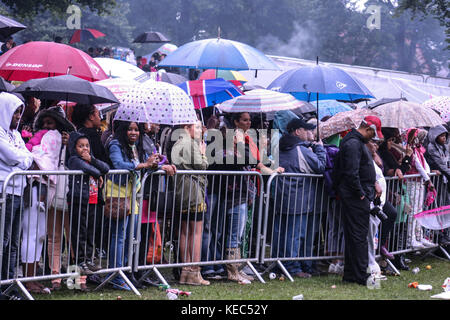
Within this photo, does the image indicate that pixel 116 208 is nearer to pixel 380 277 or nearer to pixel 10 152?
pixel 10 152

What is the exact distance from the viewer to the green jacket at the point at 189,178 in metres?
8.02

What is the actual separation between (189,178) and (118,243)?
1022 mm

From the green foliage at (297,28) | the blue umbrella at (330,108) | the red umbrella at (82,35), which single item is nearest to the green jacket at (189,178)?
the blue umbrella at (330,108)

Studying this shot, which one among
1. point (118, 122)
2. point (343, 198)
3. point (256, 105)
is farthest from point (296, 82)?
point (118, 122)

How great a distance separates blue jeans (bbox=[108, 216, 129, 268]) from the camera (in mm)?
7655

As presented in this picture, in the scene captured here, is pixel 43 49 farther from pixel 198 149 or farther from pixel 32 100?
pixel 198 149

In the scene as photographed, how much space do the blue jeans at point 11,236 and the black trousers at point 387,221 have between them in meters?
4.60

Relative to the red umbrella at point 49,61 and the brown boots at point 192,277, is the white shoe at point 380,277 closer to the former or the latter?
the brown boots at point 192,277

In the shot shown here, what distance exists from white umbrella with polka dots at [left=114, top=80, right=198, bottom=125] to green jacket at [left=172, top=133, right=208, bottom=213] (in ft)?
1.21

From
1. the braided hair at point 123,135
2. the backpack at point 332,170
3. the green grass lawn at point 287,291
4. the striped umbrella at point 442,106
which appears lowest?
the green grass lawn at point 287,291

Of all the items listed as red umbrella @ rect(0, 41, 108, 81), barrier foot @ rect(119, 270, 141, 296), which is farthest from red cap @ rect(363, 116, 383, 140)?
red umbrella @ rect(0, 41, 108, 81)

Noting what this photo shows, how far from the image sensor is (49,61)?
30.5ft

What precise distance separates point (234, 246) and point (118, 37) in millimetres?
67592

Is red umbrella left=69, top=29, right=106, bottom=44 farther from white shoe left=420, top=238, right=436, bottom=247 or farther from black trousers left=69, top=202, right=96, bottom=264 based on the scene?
black trousers left=69, top=202, right=96, bottom=264
